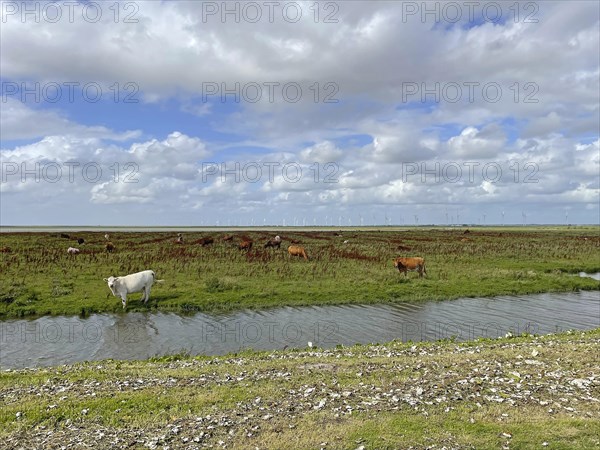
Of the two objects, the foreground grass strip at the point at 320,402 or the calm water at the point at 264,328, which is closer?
the foreground grass strip at the point at 320,402

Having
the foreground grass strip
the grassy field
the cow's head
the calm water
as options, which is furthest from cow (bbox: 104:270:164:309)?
the foreground grass strip

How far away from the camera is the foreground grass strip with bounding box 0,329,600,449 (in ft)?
28.7

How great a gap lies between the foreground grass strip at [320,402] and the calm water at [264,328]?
3.91 meters

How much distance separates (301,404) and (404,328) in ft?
42.1

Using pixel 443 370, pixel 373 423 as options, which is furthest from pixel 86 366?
pixel 443 370

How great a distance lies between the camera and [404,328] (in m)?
22.2

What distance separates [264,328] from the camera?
2206 cm

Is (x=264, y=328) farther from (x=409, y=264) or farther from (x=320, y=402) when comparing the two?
(x=409, y=264)

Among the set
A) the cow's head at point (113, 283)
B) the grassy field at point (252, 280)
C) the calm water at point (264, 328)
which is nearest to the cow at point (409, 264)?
the grassy field at point (252, 280)

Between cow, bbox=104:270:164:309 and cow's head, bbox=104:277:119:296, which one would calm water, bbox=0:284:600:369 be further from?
cow's head, bbox=104:277:119:296

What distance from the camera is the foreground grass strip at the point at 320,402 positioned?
28.7 ft

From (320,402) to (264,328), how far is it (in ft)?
38.9

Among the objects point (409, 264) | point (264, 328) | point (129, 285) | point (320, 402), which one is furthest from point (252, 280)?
point (320, 402)

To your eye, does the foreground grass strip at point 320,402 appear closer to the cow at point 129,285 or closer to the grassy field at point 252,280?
the cow at point 129,285
